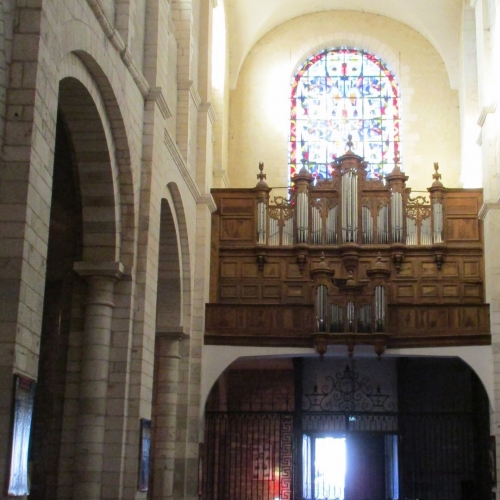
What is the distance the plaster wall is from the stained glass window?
1.03 feet

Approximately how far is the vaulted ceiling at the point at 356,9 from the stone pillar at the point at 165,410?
35.5ft

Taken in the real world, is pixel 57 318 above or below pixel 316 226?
below

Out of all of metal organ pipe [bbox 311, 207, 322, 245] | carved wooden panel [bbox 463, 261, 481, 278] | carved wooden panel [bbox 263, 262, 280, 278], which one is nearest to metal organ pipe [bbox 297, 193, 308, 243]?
metal organ pipe [bbox 311, 207, 322, 245]

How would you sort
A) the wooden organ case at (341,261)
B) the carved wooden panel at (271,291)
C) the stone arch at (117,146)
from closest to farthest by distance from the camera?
1. the stone arch at (117,146)
2. the wooden organ case at (341,261)
3. the carved wooden panel at (271,291)

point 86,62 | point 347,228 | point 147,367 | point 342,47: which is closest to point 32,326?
point 86,62

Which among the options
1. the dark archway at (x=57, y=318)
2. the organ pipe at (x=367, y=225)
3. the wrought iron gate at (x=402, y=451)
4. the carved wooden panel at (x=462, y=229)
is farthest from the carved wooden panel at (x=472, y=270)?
the dark archway at (x=57, y=318)

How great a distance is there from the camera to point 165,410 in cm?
1969

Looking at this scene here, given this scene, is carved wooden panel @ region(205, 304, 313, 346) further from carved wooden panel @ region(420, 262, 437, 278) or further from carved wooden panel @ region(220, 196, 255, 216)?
carved wooden panel @ region(420, 262, 437, 278)

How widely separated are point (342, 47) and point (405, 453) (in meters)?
12.6

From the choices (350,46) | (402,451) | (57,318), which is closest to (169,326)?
(57,318)

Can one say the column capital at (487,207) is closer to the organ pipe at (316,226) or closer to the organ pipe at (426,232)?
the organ pipe at (426,232)

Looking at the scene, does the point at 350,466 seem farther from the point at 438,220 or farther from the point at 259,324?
the point at 438,220

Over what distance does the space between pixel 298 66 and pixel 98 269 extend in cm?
1617

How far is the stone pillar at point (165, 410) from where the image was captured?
18833mm
